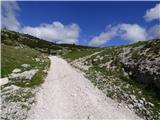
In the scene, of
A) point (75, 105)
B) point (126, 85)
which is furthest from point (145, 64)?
point (75, 105)

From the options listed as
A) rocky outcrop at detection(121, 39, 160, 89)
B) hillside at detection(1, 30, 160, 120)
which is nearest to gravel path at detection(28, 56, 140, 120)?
hillside at detection(1, 30, 160, 120)

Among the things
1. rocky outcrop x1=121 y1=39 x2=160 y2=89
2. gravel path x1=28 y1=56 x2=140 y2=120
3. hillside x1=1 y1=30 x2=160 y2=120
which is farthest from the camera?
rocky outcrop x1=121 y1=39 x2=160 y2=89

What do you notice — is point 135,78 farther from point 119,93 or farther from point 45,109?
point 45,109

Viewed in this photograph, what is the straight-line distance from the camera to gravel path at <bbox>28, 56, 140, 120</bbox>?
2403 centimetres

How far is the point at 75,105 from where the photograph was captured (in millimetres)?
26641

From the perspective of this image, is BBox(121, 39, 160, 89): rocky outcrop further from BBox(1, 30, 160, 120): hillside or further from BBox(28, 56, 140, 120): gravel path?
BBox(28, 56, 140, 120): gravel path

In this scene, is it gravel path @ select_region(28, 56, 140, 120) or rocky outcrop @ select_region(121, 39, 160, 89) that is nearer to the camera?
gravel path @ select_region(28, 56, 140, 120)

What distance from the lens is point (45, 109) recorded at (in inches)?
1004

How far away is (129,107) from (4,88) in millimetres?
17571

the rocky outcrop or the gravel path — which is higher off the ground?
the rocky outcrop

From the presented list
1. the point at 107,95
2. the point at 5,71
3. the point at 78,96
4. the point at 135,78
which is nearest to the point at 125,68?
the point at 135,78

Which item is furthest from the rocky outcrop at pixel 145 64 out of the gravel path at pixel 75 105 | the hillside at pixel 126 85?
the gravel path at pixel 75 105

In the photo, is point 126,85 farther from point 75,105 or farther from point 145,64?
point 75,105

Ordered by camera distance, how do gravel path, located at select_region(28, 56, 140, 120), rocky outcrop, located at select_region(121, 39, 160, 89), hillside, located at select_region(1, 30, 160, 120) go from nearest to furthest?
gravel path, located at select_region(28, 56, 140, 120)
hillside, located at select_region(1, 30, 160, 120)
rocky outcrop, located at select_region(121, 39, 160, 89)
